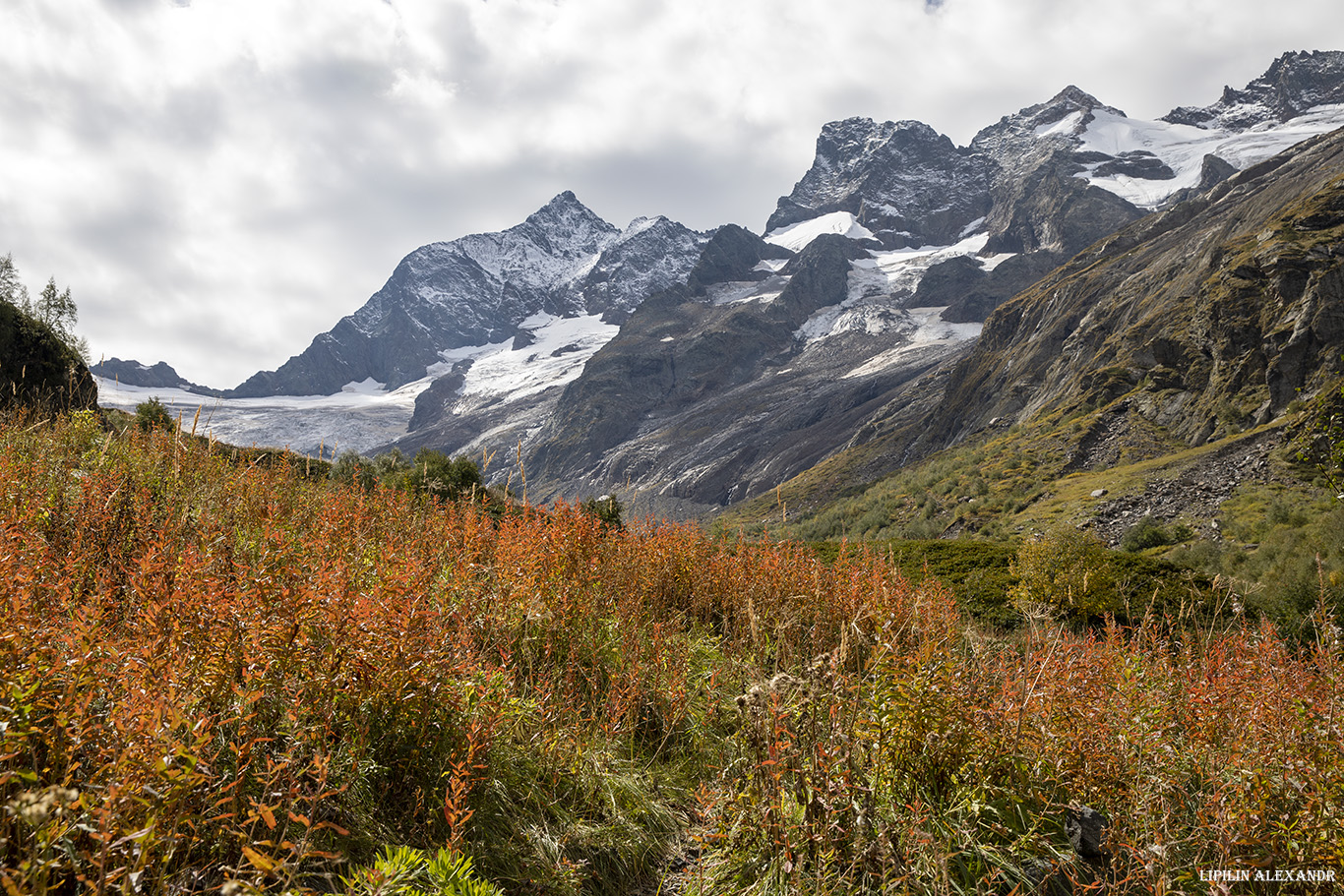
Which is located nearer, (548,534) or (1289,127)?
(548,534)

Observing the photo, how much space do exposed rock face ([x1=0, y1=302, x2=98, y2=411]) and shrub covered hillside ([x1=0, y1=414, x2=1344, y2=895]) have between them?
45.7ft

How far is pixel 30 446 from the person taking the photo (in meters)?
6.37

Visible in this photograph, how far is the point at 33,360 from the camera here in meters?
15.2

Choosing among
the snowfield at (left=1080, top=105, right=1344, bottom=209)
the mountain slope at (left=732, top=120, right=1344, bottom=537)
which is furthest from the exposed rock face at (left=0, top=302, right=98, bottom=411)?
the snowfield at (left=1080, top=105, right=1344, bottom=209)

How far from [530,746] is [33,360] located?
786 inches

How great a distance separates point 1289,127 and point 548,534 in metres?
261

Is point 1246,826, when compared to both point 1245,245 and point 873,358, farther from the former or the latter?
point 873,358

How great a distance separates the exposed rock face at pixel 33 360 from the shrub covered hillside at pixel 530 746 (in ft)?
45.7

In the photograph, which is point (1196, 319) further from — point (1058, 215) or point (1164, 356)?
point (1058, 215)

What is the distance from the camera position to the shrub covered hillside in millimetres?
1921

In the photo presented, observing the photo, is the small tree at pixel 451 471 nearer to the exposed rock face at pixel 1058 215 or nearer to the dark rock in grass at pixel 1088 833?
the dark rock in grass at pixel 1088 833

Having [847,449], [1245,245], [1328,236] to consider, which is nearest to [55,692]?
[1328,236]

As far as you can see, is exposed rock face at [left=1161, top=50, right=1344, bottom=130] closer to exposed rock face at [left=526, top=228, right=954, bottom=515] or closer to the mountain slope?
exposed rock face at [left=526, top=228, right=954, bottom=515]

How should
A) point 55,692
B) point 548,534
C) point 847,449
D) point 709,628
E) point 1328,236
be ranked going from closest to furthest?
point 55,692 < point 548,534 < point 709,628 < point 1328,236 < point 847,449
